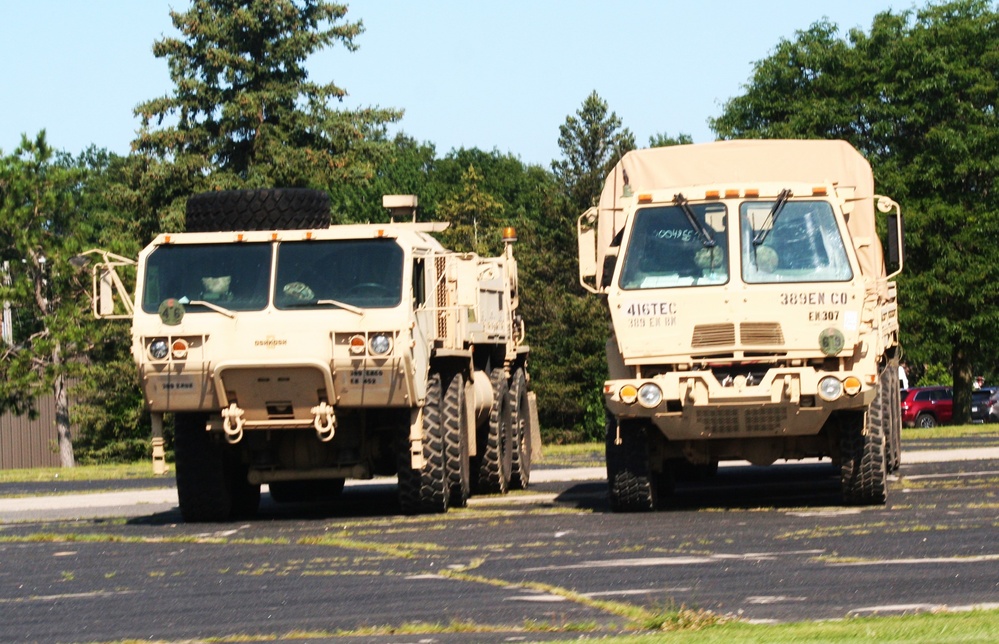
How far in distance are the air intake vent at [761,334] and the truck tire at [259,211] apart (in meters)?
4.25

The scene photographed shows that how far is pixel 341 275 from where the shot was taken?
50.4ft

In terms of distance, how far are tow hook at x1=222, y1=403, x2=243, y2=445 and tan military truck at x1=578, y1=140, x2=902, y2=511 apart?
3.27 metres

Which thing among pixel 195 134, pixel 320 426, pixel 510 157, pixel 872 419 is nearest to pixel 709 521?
pixel 872 419

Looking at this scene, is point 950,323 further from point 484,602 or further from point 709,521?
point 484,602

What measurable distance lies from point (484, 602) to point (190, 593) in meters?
2.02

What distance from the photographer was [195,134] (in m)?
51.5

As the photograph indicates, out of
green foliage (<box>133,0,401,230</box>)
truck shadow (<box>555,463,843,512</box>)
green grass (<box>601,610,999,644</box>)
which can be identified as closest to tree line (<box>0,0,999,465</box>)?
green foliage (<box>133,0,401,230</box>)

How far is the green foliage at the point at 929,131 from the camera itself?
156ft

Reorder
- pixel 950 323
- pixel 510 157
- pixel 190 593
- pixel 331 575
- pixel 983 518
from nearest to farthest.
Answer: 1. pixel 190 593
2. pixel 331 575
3. pixel 983 518
4. pixel 950 323
5. pixel 510 157

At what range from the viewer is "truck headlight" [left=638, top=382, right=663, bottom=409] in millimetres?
14195

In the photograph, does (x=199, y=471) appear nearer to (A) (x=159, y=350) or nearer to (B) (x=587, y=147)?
(A) (x=159, y=350)

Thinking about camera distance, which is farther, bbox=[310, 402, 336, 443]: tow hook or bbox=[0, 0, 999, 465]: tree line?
bbox=[0, 0, 999, 465]: tree line

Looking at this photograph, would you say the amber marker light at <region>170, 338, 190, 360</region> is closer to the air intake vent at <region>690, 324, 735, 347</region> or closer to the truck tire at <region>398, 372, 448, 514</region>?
the truck tire at <region>398, 372, 448, 514</region>

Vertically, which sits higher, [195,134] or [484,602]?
[195,134]
